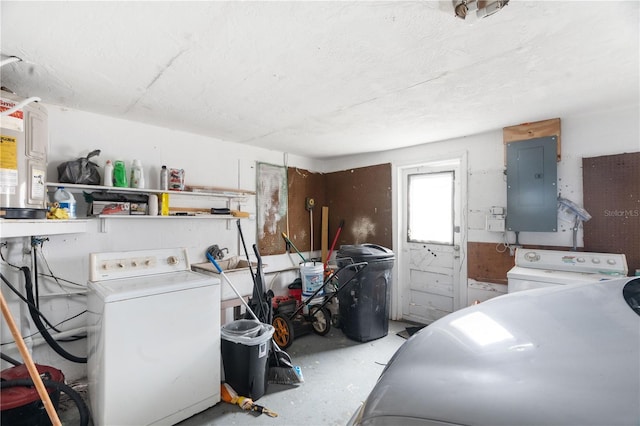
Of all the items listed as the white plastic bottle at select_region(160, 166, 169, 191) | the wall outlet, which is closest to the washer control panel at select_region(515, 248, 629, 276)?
the wall outlet

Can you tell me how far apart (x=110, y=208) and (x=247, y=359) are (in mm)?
1669

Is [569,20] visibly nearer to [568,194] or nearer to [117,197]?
[568,194]

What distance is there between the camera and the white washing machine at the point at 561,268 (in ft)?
7.54

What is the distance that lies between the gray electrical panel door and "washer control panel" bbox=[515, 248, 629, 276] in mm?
222

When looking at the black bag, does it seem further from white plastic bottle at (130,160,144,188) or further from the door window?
the door window

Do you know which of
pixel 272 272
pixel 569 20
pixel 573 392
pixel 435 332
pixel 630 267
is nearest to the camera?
pixel 573 392

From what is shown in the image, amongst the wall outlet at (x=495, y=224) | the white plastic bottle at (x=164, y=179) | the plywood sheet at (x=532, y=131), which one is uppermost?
the plywood sheet at (x=532, y=131)

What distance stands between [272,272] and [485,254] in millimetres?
2516

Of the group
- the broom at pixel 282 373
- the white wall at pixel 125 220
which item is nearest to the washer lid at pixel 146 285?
the broom at pixel 282 373

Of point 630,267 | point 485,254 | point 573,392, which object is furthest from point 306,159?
point 573,392

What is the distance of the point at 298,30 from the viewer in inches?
55.2

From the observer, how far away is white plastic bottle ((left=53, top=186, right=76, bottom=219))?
6.87ft

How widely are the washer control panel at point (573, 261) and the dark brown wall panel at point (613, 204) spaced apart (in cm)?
9

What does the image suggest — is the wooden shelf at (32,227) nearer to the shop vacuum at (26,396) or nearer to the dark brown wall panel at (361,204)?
the shop vacuum at (26,396)
